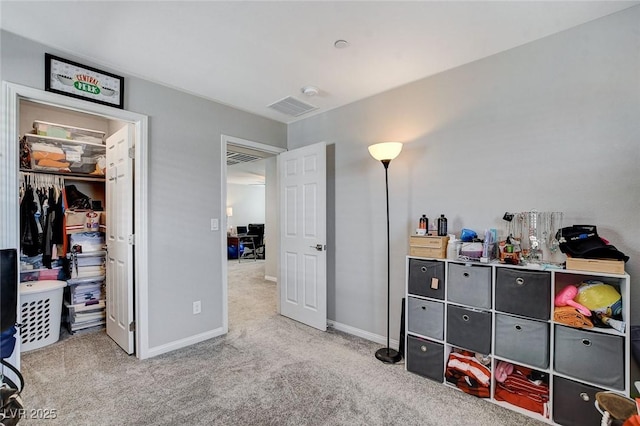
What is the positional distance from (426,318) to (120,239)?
2838 millimetres

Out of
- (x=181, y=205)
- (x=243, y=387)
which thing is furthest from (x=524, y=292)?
(x=181, y=205)

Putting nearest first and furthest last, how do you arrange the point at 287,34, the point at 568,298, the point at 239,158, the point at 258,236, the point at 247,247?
the point at 568,298
the point at 287,34
the point at 239,158
the point at 258,236
the point at 247,247

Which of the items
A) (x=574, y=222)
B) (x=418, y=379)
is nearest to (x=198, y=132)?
(x=418, y=379)

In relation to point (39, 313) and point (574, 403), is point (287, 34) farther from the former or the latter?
point (39, 313)

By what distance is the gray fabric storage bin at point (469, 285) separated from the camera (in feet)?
6.60

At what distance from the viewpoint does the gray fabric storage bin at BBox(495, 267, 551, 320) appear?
1785mm

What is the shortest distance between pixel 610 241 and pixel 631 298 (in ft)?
1.14

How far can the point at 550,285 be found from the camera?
1.77 metres

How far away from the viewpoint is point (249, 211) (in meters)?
9.92

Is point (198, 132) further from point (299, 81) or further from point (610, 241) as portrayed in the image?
point (610, 241)

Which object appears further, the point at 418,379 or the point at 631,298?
the point at 418,379

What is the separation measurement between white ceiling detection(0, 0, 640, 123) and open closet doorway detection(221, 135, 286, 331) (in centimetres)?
105

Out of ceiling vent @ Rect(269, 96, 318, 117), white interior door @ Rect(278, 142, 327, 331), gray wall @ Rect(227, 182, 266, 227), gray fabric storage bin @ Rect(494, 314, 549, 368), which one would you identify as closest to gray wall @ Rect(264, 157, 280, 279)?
white interior door @ Rect(278, 142, 327, 331)

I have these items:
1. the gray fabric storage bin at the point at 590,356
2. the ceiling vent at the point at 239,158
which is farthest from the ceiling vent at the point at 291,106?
the gray fabric storage bin at the point at 590,356
